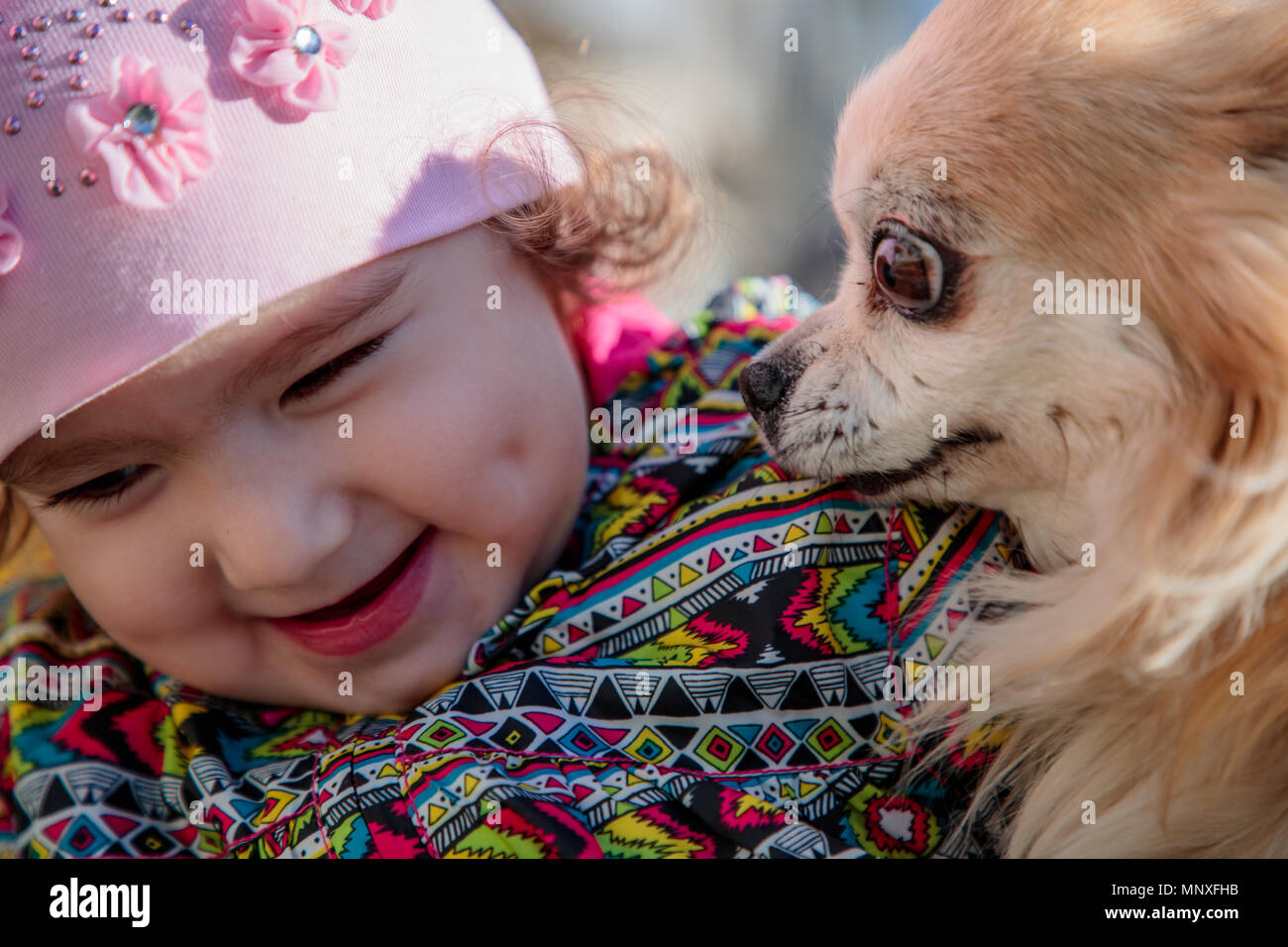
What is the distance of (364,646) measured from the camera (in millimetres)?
1211

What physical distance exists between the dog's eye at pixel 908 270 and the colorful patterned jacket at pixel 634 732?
0.25 meters

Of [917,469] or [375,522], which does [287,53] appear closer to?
[375,522]

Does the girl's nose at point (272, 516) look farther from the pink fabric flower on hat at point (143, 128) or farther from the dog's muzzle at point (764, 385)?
the dog's muzzle at point (764, 385)

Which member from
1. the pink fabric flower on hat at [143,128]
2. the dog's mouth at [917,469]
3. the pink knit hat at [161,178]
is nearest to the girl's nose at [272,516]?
the pink knit hat at [161,178]

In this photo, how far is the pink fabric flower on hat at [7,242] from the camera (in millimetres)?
995

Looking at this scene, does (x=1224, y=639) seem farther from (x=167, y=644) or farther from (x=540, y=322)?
(x=167, y=644)

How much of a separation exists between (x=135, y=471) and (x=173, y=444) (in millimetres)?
79

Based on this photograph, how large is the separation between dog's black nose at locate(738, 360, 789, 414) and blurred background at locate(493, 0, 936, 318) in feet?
2.13

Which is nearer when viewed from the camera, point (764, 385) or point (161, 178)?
point (161, 178)

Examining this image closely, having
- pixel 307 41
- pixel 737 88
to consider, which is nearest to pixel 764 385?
pixel 307 41

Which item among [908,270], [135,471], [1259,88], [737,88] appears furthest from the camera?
[737,88]

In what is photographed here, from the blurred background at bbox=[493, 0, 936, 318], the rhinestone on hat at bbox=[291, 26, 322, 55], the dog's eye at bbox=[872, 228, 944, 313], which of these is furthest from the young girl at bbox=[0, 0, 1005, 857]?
the blurred background at bbox=[493, 0, 936, 318]

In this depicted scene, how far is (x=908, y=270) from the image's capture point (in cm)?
99

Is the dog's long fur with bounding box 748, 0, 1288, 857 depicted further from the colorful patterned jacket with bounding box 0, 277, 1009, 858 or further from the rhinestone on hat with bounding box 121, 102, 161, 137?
the rhinestone on hat with bounding box 121, 102, 161, 137
